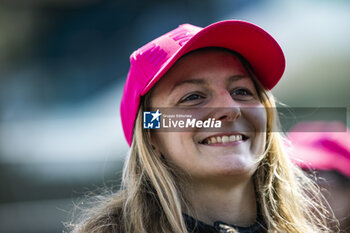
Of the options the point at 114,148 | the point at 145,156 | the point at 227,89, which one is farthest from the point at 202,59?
the point at 114,148

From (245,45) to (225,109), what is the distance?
0.33 meters

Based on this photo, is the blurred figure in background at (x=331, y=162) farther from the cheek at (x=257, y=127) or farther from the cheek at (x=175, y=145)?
the cheek at (x=175, y=145)

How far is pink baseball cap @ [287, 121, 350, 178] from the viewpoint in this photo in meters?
2.82

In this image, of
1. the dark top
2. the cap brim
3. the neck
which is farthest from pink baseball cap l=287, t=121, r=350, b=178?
the dark top

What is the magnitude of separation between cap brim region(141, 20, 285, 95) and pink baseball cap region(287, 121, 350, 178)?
685 mm

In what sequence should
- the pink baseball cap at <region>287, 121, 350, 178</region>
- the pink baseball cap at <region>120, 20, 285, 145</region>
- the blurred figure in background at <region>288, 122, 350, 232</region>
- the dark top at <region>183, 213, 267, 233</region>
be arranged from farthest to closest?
the pink baseball cap at <region>287, 121, 350, 178</region>, the blurred figure in background at <region>288, 122, 350, 232</region>, the pink baseball cap at <region>120, 20, 285, 145</region>, the dark top at <region>183, 213, 267, 233</region>

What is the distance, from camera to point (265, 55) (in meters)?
2.17

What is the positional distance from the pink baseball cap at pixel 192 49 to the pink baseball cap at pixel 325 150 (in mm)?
722

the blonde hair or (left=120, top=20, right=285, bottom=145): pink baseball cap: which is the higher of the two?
(left=120, top=20, right=285, bottom=145): pink baseball cap

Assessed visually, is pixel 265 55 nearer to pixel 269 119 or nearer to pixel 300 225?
pixel 269 119

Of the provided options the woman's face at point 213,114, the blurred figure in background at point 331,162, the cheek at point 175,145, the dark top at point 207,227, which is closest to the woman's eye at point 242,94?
the woman's face at point 213,114

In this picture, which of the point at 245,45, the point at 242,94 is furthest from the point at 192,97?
the point at 245,45

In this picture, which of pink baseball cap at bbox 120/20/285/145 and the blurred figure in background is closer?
pink baseball cap at bbox 120/20/285/145

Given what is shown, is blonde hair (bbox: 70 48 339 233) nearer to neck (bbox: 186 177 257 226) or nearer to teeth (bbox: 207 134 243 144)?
neck (bbox: 186 177 257 226)
